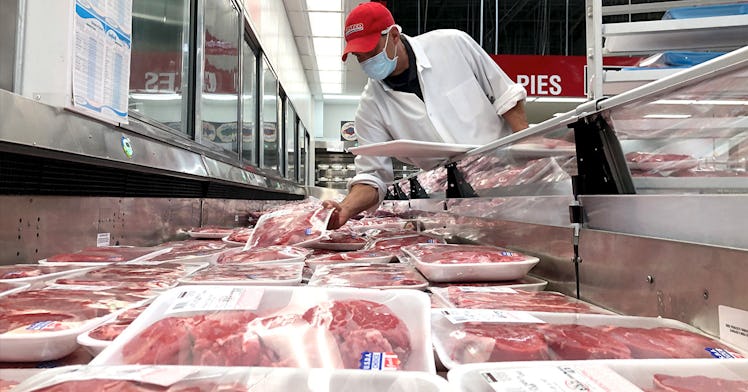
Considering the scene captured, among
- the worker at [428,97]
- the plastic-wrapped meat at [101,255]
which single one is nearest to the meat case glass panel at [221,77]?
the worker at [428,97]

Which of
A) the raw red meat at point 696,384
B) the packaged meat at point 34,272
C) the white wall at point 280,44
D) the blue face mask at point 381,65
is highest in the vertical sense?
the white wall at point 280,44

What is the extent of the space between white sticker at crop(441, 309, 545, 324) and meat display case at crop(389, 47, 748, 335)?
24cm

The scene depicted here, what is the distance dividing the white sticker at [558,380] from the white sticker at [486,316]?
0.21 m

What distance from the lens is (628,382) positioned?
49 cm

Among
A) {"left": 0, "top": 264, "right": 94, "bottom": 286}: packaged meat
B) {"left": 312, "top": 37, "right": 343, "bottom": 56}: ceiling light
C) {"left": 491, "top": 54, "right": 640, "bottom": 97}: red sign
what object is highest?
{"left": 312, "top": 37, "right": 343, "bottom": 56}: ceiling light

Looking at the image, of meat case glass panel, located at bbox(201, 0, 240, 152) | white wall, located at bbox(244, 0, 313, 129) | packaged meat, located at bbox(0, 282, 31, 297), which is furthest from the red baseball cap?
white wall, located at bbox(244, 0, 313, 129)

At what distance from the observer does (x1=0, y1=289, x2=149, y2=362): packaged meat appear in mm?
601

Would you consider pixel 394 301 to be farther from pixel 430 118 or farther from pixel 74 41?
pixel 430 118

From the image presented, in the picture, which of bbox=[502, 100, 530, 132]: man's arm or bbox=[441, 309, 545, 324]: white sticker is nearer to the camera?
bbox=[441, 309, 545, 324]: white sticker

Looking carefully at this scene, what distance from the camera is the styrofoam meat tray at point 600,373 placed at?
480 mm

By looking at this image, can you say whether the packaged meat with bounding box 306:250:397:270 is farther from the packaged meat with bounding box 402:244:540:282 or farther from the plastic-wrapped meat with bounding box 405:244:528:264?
the packaged meat with bounding box 402:244:540:282

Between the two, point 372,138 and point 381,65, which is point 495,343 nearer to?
point 381,65

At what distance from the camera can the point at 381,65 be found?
8.22ft

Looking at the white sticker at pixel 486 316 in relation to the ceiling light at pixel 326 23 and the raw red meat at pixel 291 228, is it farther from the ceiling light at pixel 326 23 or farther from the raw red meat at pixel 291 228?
the ceiling light at pixel 326 23
